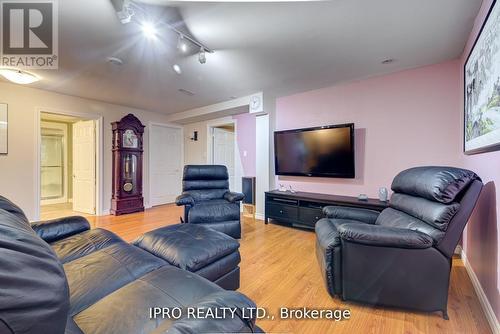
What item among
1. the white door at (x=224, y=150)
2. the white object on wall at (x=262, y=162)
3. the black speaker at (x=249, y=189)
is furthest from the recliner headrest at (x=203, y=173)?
the white door at (x=224, y=150)

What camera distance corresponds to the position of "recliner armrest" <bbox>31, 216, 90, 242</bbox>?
1643mm

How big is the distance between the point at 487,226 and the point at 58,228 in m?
3.25

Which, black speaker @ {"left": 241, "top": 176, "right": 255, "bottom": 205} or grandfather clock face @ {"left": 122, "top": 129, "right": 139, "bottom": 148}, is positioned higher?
grandfather clock face @ {"left": 122, "top": 129, "right": 139, "bottom": 148}

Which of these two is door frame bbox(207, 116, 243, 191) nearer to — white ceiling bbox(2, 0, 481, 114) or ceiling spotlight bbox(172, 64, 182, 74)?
white ceiling bbox(2, 0, 481, 114)

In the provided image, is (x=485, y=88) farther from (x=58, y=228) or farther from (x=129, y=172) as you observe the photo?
(x=129, y=172)

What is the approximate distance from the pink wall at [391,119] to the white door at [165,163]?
3.48m

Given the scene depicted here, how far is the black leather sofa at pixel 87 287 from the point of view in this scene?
0.45m

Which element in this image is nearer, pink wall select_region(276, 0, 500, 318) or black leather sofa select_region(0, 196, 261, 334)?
black leather sofa select_region(0, 196, 261, 334)

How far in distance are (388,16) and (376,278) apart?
207 centimetres

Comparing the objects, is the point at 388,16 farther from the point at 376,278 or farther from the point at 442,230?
the point at 376,278

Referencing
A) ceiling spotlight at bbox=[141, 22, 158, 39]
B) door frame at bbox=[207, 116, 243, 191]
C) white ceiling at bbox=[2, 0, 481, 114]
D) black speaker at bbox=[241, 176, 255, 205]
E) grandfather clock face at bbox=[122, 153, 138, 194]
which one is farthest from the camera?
door frame at bbox=[207, 116, 243, 191]

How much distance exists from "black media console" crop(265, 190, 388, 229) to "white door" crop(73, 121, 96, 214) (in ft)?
11.7

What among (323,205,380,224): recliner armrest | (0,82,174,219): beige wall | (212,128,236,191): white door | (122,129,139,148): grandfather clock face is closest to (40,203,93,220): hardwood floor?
(0,82,174,219): beige wall

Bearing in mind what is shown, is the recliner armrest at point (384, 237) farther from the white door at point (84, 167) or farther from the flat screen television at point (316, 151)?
the white door at point (84, 167)
